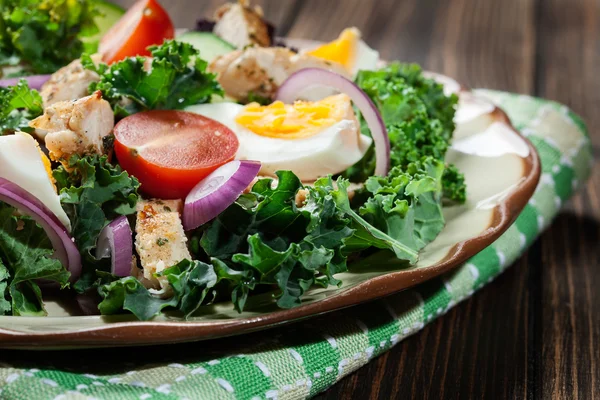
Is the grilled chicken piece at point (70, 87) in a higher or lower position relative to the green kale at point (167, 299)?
higher

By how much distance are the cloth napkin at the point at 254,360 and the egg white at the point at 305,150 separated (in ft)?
2.19

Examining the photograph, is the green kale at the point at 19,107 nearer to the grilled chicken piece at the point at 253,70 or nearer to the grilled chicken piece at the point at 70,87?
the grilled chicken piece at the point at 70,87

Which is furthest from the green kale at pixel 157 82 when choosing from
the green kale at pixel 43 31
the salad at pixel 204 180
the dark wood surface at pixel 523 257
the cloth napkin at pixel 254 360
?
the dark wood surface at pixel 523 257

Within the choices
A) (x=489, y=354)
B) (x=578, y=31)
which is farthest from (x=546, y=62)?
(x=489, y=354)

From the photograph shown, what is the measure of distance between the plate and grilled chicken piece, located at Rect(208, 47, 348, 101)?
103 centimetres

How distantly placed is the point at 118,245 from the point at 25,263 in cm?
34

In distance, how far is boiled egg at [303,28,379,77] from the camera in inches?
196

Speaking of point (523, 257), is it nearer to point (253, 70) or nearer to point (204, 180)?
point (253, 70)

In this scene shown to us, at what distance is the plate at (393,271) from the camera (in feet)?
9.13

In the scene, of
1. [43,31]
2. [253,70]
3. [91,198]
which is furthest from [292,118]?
[43,31]

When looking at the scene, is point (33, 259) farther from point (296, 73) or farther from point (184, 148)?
point (296, 73)

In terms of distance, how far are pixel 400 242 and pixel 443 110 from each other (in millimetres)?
1423

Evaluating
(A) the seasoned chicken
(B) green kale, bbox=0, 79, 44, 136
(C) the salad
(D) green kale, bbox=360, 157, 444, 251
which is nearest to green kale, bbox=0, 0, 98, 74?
(C) the salad

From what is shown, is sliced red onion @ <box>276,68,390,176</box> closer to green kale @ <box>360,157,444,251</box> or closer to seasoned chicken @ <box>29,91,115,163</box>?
green kale @ <box>360,157,444,251</box>
